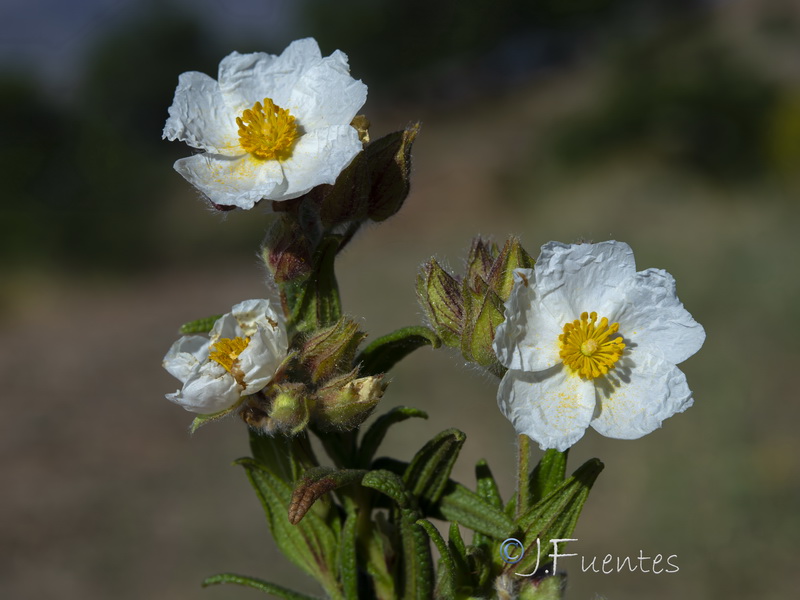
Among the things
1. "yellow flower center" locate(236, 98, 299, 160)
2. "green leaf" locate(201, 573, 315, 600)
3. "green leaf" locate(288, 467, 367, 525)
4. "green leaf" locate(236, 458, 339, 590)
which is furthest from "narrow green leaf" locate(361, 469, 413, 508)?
"yellow flower center" locate(236, 98, 299, 160)

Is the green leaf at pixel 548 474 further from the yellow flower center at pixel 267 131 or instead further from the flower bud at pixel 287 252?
the yellow flower center at pixel 267 131

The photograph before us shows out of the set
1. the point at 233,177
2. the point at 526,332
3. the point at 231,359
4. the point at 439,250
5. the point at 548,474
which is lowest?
the point at 548,474

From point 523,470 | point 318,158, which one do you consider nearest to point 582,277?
point 523,470

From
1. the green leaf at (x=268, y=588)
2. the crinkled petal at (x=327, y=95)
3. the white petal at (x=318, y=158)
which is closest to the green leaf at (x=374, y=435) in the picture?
the green leaf at (x=268, y=588)

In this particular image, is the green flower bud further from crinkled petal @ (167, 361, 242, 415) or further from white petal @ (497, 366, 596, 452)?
crinkled petal @ (167, 361, 242, 415)

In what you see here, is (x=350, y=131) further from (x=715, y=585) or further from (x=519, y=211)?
(x=519, y=211)

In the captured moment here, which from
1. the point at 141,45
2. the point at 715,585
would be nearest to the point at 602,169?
the point at 715,585

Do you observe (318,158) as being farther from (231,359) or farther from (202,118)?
(231,359)
